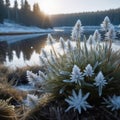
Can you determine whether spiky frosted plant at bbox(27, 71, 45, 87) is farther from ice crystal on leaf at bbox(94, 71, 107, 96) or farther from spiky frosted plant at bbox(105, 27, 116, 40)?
spiky frosted plant at bbox(105, 27, 116, 40)

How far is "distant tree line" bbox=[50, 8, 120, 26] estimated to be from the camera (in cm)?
12051

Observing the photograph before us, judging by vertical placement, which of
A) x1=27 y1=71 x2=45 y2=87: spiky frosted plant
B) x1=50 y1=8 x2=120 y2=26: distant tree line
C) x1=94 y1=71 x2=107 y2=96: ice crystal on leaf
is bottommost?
x1=50 y1=8 x2=120 y2=26: distant tree line

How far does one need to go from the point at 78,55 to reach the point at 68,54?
0.26 metres

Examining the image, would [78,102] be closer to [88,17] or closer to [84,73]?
[84,73]

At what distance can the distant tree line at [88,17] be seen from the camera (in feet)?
395

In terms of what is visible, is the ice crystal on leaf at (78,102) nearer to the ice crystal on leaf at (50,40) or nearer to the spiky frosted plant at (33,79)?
the spiky frosted plant at (33,79)

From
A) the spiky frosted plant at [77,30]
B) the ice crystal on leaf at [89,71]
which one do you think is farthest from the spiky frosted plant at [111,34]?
the ice crystal on leaf at [89,71]

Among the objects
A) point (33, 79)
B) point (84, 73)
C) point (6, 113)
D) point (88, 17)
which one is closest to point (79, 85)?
point (84, 73)

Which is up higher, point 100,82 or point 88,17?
point 100,82

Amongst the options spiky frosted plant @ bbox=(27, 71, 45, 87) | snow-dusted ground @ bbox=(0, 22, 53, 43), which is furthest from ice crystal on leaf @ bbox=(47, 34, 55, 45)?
snow-dusted ground @ bbox=(0, 22, 53, 43)

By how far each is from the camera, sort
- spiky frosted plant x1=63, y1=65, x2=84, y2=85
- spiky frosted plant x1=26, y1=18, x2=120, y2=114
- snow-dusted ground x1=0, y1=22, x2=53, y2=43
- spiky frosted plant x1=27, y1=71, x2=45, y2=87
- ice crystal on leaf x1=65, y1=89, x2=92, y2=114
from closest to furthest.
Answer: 1. spiky frosted plant x1=63, y1=65, x2=84, y2=85
2. ice crystal on leaf x1=65, y1=89, x2=92, y2=114
3. spiky frosted plant x1=26, y1=18, x2=120, y2=114
4. spiky frosted plant x1=27, y1=71, x2=45, y2=87
5. snow-dusted ground x1=0, y1=22, x2=53, y2=43

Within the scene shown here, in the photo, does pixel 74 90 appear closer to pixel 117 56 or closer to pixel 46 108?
pixel 46 108

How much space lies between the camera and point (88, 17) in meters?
133

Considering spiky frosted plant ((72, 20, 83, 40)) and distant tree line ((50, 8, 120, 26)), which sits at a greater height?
spiky frosted plant ((72, 20, 83, 40))
